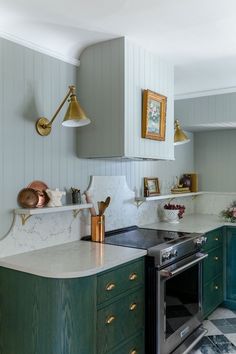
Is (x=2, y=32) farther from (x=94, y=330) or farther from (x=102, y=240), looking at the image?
(x=94, y=330)

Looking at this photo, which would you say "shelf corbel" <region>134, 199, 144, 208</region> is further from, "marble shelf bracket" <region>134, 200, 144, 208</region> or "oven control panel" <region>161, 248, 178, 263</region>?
"oven control panel" <region>161, 248, 178, 263</region>

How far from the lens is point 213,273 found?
11.3 feet

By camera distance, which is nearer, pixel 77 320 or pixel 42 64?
pixel 77 320

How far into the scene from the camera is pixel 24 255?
7.35ft

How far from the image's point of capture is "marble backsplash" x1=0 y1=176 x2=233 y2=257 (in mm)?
2285

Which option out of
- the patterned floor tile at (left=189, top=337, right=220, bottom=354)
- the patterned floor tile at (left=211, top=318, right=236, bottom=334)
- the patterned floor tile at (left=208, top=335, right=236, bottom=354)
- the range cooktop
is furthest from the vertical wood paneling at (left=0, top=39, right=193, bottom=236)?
the patterned floor tile at (left=211, top=318, right=236, bottom=334)

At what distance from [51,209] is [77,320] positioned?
0.73 m

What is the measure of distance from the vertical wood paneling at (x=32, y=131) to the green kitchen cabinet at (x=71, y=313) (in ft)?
1.44

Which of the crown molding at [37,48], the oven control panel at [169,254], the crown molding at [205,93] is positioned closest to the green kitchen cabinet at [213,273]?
the oven control panel at [169,254]

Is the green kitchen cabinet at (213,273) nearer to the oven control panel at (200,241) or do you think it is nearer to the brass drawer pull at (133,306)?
the oven control panel at (200,241)

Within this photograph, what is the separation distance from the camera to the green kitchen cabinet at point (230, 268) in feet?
12.0

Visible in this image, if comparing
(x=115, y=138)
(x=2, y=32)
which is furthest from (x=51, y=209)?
(x=2, y=32)

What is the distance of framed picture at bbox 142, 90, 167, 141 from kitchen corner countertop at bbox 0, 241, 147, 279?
97cm

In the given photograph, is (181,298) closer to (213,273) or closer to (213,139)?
(213,273)
